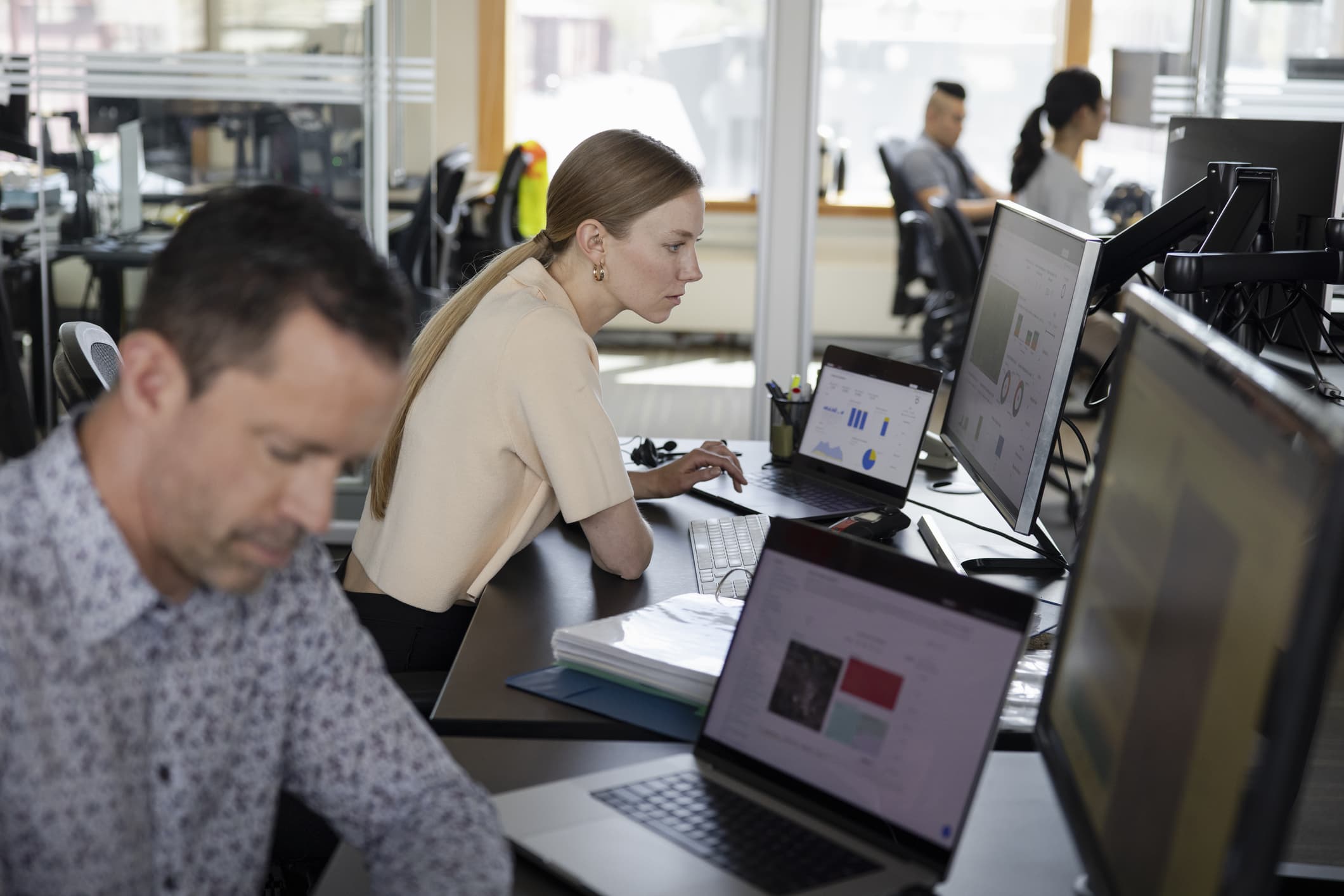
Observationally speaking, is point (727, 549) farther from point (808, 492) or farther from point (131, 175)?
point (131, 175)

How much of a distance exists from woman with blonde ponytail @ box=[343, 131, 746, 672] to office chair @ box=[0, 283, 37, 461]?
6.70ft

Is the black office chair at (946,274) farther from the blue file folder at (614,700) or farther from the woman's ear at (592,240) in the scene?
the blue file folder at (614,700)

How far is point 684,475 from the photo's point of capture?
2098mm

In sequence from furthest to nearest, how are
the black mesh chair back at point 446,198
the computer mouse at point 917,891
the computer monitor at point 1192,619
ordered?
the black mesh chair back at point 446,198, the computer mouse at point 917,891, the computer monitor at point 1192,619

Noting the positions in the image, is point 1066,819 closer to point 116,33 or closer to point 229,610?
point 229,610

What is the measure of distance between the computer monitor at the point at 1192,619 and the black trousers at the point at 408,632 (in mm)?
942

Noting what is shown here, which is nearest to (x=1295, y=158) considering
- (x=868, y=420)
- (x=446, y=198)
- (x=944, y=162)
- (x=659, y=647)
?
(x=868, y=420)

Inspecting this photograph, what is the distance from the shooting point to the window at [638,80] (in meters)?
7.12

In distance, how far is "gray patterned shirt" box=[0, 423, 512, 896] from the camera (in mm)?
770

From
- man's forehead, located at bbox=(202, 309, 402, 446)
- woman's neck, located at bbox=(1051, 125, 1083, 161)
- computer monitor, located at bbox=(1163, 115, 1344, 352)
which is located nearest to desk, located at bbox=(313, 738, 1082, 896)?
man's forehead, located at bbox=(202, 309, 402, 446)

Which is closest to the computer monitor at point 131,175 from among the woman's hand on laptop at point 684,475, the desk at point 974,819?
the woman's hand on laptop at point 684,475

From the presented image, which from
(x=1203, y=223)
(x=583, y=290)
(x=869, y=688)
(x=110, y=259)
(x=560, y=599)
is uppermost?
(x=1203, y=223)

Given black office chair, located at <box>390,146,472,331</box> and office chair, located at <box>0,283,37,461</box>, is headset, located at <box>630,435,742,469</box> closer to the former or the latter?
black office chair, located at <box>390,146,472,331</box>

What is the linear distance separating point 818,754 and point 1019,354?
867 millimetres
